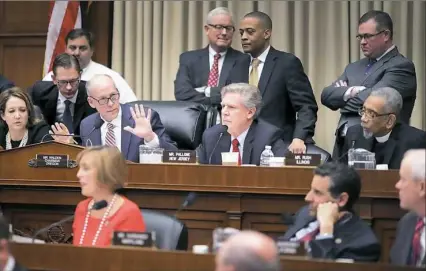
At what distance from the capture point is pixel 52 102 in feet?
22.1

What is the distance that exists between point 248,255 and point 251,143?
116 inches

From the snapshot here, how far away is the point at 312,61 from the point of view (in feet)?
26.7

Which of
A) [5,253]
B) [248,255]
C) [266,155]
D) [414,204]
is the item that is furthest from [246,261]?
[266,155]

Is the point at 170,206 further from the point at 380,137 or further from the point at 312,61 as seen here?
the point at 312,61

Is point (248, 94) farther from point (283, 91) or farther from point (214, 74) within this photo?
point (214, 74)

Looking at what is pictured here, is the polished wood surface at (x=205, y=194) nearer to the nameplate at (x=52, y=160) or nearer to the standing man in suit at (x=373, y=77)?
the nameplate at (x=52, y=160)

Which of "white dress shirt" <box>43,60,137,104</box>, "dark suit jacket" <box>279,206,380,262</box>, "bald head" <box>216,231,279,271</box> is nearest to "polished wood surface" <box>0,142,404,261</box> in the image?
"dark suit jacket" <box>279,206,380,262</box>

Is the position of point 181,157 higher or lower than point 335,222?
higher

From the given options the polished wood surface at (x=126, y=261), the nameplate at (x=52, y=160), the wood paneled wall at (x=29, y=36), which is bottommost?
the polished wood surface at (x=126, y=261)

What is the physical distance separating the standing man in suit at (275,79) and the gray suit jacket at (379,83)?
235mm

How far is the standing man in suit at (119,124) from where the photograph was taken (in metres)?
5.92

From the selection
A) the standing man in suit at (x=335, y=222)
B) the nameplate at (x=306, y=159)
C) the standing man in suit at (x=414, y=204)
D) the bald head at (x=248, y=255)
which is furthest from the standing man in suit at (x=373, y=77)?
the bald head at (x=248, y=255)

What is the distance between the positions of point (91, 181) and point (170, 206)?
38.5 inches

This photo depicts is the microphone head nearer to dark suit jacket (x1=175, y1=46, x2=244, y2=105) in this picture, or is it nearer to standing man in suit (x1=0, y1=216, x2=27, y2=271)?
standing man in suit (x1=0, y1=216, x2=27, y2=271)
